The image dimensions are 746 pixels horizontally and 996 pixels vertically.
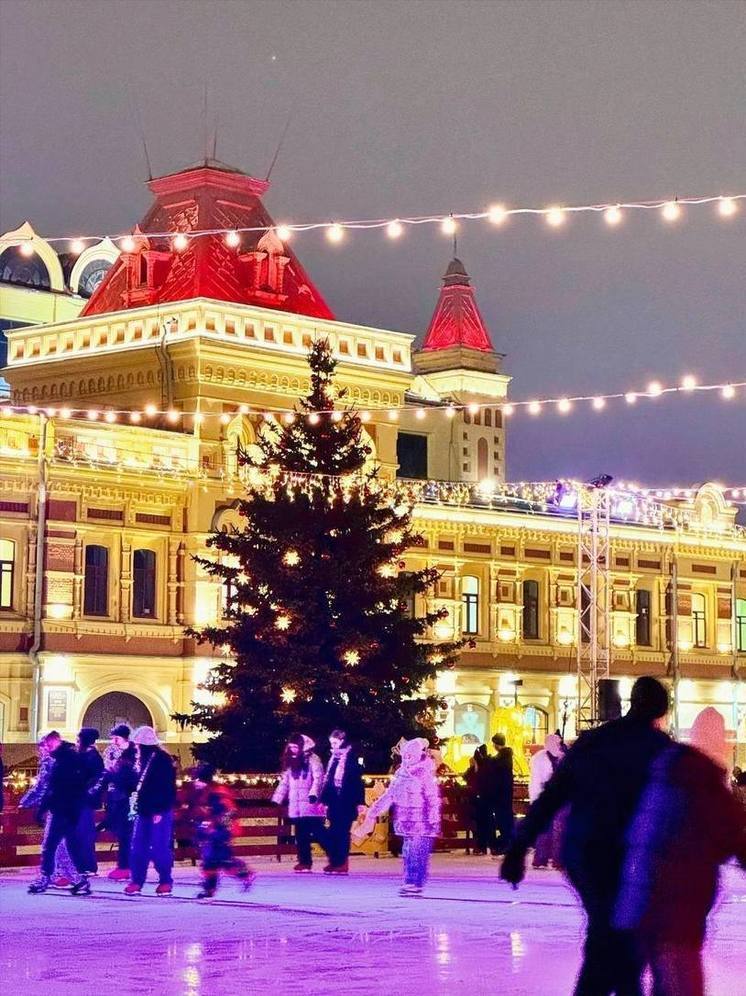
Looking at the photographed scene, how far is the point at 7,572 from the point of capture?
147ft

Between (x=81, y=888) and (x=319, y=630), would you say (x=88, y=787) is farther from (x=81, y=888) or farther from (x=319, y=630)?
(x=319, y=630)

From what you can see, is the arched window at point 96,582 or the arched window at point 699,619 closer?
the arched window at point 96,582

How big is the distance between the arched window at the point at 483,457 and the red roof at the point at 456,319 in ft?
15.0

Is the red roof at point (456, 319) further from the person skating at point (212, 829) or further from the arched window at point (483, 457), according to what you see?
the person skating at point (212, 829)

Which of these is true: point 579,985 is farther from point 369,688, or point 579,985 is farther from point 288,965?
point 369,688

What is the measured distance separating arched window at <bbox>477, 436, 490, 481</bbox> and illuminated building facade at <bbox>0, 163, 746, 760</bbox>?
8.84 metres

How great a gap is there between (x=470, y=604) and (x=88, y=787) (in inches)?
1368

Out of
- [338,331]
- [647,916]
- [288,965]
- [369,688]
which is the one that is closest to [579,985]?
[647,916]

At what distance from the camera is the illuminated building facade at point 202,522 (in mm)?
45031

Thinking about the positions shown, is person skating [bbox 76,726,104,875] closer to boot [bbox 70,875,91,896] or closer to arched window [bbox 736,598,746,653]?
boot [bbox 70,875,91,896]

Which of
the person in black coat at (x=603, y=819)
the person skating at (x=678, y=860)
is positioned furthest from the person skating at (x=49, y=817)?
the person skating at (x=678, y=860)

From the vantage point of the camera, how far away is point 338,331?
50531mm

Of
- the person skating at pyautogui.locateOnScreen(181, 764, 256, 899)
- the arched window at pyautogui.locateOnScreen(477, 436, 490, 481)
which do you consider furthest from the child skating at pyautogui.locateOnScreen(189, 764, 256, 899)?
the arched window at pyautogui.locateOnScreen(477, 436, 490, 481)

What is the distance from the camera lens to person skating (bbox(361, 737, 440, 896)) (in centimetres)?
2103
